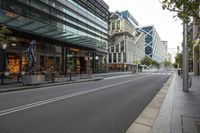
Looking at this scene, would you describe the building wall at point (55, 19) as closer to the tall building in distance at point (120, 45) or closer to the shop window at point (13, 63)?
the shop window at point (13, 63)

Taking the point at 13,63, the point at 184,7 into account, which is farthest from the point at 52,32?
the point at 184,7

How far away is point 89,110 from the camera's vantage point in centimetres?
859

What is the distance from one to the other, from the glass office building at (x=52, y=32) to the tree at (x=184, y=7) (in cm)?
1976

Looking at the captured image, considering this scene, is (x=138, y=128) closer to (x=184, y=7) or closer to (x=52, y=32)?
(x=184, y=7)

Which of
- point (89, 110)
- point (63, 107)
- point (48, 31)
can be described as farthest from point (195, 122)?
point (48, 31)

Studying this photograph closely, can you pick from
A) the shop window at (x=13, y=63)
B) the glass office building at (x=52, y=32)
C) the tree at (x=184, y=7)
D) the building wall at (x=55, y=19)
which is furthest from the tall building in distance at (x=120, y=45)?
the tree at (x=184, y=7)

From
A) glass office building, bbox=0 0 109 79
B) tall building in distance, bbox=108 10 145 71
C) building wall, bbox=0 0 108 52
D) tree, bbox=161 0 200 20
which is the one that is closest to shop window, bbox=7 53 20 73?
glass office building, bbox=0 0 109 79

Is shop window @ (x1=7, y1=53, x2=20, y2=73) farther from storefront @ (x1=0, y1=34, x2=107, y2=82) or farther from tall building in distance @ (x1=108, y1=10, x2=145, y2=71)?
tall building in distance @ (x1=108, y1=10, x2=145, y2=71)

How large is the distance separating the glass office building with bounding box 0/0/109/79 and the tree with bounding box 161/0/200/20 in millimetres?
19762

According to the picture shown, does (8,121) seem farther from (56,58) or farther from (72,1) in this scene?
(72,1)

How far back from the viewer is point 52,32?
3003cm

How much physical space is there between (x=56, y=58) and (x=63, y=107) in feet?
95.5

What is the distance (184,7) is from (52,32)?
24980 mm

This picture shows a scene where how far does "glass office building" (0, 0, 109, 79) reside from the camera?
26.5m
